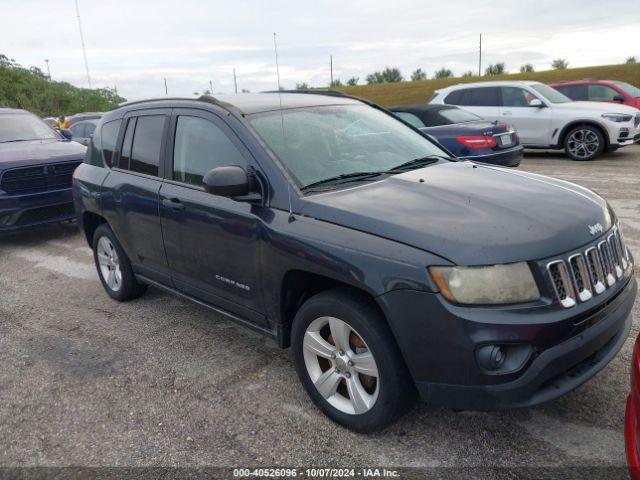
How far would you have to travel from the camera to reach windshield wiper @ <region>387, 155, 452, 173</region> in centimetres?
355

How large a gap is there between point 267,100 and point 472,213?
185 cm

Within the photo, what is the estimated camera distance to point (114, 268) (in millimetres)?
5027

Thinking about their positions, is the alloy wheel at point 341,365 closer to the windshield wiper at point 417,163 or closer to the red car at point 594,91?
the windshield wiper at point 417,163

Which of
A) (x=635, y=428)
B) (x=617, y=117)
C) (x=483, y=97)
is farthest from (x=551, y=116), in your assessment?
(x=635, y=428)

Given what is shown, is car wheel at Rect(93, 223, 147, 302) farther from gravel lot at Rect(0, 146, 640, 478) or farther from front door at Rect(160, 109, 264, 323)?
front door at Rect(160, 109, 264, 323)

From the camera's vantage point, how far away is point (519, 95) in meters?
12.6

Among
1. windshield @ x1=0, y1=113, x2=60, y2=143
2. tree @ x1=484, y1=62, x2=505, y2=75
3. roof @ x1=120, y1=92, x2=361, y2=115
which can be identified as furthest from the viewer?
tree @ x1=484, y1=62, x2=505, y2=75

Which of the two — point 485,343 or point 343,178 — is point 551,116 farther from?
point 485,343

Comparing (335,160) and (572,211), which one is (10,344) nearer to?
(335,160)

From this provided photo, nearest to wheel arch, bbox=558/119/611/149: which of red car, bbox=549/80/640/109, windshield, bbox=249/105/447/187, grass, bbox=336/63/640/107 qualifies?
red car, bbox=549/80/640/109

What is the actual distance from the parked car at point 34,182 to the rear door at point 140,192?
10.3 ft

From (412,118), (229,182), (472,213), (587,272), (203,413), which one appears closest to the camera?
(587,272)

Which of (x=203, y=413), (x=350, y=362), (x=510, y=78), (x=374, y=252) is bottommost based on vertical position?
(x=203, y=413)

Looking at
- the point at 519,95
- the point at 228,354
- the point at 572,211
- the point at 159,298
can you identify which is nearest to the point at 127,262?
the point at 159,298
